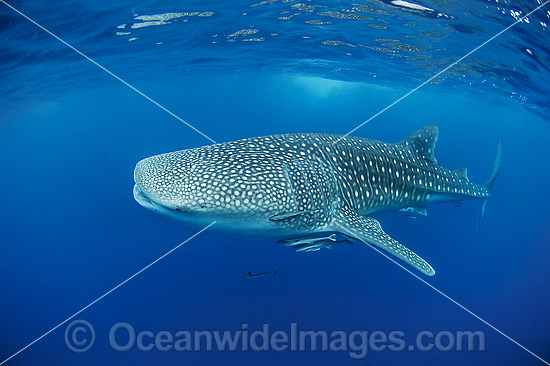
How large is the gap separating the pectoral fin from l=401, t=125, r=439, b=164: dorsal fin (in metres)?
2.57

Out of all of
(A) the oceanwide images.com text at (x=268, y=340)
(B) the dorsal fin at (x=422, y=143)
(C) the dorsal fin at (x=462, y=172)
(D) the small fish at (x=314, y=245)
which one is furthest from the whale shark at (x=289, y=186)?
(A) the oceanwide images.com text at (x=268, y=340)

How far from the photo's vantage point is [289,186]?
425 centimetres

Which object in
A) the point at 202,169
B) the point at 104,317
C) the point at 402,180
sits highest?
the point at 202,169

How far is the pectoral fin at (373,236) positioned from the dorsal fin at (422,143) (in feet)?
8.45

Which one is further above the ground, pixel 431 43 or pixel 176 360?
pixel 431 43

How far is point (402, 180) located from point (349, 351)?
5670mm

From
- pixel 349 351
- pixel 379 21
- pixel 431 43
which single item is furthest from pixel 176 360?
pixel 431 43

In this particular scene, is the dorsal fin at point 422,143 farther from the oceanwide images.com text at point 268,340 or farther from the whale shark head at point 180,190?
the oceanwide images.com text at point 268,340

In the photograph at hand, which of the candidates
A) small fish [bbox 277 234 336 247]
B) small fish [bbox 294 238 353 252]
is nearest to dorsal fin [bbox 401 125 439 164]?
small fish [bbox 294 238 353 252]

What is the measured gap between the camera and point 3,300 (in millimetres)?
12445

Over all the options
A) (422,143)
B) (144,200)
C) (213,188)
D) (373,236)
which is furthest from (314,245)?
(422,143)

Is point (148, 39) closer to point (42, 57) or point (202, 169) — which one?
point (42, 57)

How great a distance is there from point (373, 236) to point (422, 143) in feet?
10.9

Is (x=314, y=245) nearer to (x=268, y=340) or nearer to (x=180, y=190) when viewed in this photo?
(x=180, y=190)
